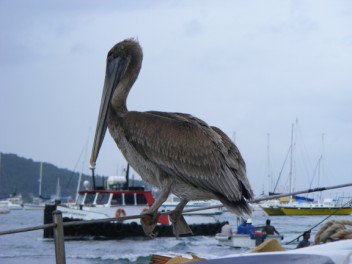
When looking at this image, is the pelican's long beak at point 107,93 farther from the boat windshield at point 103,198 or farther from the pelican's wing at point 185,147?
the boat windshield at point 103,198

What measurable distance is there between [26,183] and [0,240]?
125234mm

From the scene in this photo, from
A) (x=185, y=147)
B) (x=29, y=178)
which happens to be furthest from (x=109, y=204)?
(x=29, y=178)

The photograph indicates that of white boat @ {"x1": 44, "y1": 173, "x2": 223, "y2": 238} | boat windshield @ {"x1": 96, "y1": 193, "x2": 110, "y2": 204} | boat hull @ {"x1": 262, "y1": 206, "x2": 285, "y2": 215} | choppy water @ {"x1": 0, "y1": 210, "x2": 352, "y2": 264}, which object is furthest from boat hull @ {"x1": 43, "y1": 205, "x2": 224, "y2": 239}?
boat hull @ {"x1": 262, "y1": 206, "x2": 285, "y2": 215}

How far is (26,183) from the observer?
165875 millimetres

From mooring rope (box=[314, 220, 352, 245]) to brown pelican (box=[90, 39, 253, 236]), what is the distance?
107 inches

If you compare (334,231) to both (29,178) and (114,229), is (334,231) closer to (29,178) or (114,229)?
(114,229)

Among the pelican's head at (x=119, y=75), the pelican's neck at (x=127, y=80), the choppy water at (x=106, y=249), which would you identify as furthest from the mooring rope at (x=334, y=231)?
the choppy water at (x=106, y=249)

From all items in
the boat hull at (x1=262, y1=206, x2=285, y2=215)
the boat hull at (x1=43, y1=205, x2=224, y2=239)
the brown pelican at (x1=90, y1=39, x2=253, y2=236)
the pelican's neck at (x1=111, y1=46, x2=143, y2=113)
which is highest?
the boat hull at (x1=262, y1=206, x2=285, y2=215)

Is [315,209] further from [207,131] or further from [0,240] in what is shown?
[207,131]

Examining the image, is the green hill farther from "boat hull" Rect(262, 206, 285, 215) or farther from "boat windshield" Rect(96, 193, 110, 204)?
"boat windshield" Rect(96, 193, 110, 204)

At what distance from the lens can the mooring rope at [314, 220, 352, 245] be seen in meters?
2.92

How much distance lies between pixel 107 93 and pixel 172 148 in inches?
23.8

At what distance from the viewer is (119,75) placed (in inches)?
254

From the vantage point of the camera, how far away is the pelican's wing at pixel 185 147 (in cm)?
599
